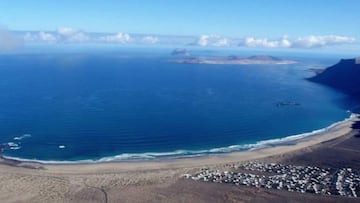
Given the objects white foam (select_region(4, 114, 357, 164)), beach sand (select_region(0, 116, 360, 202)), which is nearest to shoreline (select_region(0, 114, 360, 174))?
beach sand (select_region(0, 116, 360, 202))

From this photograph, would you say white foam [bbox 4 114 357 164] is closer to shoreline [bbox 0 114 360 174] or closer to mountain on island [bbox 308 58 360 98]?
shoreline [bbox 0 114 360 174]

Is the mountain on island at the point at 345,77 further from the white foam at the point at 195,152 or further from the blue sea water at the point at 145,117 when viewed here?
the white foam at the point at 195,152

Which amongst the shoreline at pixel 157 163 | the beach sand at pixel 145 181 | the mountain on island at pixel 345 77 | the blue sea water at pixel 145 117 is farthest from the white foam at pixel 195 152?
the mountain on island at pixel 345 77

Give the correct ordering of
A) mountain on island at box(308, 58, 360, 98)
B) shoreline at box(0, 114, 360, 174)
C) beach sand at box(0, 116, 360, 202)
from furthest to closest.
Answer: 1. mountain on island at box(308, 58, 360, 98)
2. shoreline at box(0, 114, 360, 174)
3. beach sand at box(0, 116, 360, 202)

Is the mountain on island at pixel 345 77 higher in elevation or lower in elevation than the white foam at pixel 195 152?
higher

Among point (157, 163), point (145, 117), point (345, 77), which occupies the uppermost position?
→ point (345, 77)

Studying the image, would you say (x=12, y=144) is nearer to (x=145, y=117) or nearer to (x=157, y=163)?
(x=157, y=163)

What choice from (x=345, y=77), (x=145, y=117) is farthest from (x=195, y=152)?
(x=345, y=77)
